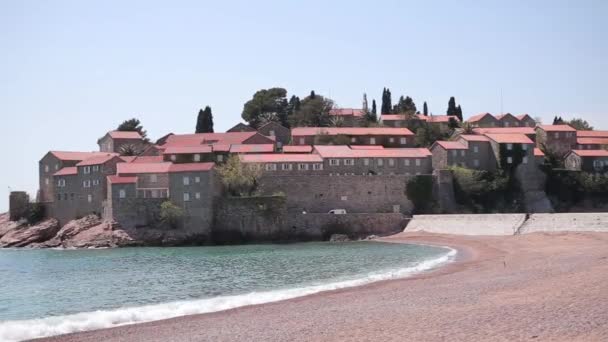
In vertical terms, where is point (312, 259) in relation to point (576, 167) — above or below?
below

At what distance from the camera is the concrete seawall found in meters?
51.7

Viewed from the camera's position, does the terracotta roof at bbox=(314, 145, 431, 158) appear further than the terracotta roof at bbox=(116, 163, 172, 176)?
Yes

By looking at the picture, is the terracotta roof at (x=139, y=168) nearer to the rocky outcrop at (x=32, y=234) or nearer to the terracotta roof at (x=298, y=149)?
Result: the rocky outcrop at (x=32, y=234)

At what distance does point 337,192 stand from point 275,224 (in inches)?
321

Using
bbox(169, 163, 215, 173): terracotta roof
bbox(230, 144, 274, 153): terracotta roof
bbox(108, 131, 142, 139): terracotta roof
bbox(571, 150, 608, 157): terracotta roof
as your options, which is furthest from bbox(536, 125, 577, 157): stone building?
bbox(108, 131, 142, 139): terracotta roof

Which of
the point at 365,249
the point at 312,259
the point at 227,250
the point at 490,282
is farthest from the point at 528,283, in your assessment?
the point at 227,250

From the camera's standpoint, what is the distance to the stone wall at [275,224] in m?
60.5

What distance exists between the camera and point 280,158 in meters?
69.2

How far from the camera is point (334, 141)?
82.6 metres

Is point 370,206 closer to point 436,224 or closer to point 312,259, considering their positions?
point 436,224

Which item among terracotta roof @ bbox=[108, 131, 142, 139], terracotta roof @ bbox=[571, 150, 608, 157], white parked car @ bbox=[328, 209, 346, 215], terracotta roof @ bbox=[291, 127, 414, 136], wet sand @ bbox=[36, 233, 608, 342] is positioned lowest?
wet sand @ bbox=[36, 233, 608, 342]

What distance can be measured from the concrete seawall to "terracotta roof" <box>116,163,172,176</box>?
2615cm

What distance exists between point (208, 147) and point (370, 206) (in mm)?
20705

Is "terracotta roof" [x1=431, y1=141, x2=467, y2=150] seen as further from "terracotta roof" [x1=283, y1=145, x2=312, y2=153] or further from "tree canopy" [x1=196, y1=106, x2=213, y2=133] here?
"tree canopy" [x1=196, y1=106, x2=213, y2=133]
